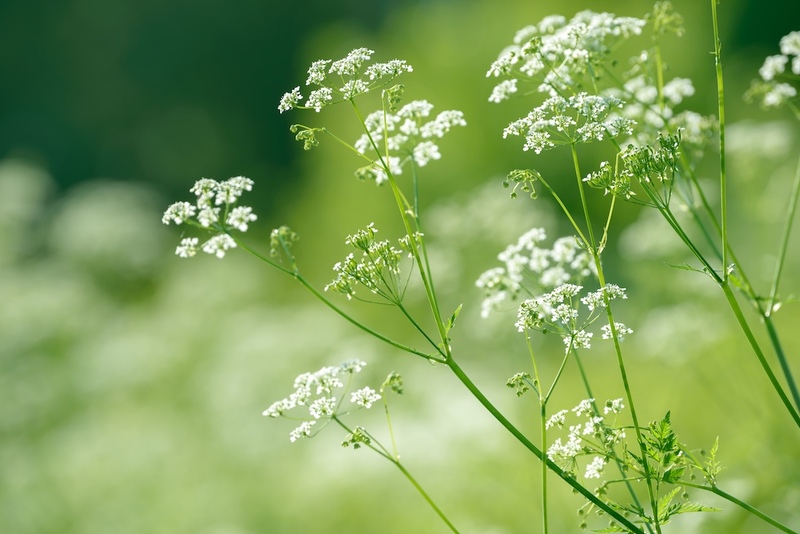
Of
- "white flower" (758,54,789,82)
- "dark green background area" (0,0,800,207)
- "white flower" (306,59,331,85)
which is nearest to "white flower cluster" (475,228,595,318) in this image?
"white flower" (306,59,331,85)

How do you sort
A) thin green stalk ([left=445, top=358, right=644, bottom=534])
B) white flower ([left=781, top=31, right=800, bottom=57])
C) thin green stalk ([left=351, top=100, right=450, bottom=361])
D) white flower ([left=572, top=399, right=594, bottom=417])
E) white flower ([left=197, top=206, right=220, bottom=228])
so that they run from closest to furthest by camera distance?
thin green stalk ([left=445, top=358, right=644, bottom=534]), thin green stalk ([left=351, top=100, right=450, bottom=361]), white flower ([left=572, top=399, right=594, bottom=417]), white flower ([left=197, top=206, right=220, bottom=228]), white flower ([left=781, top=31, right=800, bottom=57])

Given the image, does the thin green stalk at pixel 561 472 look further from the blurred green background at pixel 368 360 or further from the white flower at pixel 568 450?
the blurred green background at pixel 368 360

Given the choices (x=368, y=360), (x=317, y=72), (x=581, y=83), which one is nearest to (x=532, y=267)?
(x=581, y=83)

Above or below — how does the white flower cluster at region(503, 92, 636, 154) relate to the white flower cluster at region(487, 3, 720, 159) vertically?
below

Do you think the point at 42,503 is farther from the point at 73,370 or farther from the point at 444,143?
the point at 444,143

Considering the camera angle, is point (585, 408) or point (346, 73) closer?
point (585, 408)

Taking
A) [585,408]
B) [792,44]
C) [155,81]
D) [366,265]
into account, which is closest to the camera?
[585,408]

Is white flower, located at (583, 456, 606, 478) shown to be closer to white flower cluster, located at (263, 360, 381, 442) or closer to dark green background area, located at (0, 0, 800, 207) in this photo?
white flower cluster, located at (263, 360, 381, 442)

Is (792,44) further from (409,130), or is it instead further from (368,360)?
(368,360)
